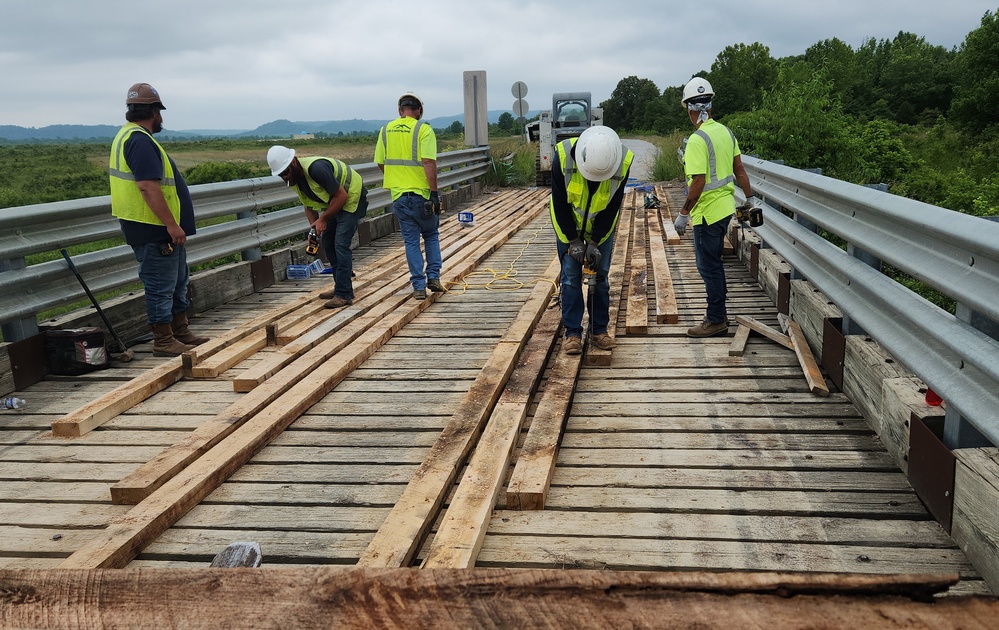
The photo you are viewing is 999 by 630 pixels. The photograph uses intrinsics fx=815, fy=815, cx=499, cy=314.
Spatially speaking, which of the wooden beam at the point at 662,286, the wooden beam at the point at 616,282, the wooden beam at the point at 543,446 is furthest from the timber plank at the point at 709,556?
the wooden beam at the point at 662,286

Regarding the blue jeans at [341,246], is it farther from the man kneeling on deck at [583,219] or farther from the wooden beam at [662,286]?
the wooden beam at [662,286]

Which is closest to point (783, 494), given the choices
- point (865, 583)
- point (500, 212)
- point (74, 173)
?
point (865, 583)

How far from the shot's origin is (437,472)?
3.90 m

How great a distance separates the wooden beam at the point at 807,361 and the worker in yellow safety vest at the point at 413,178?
371 cm

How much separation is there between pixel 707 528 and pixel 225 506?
2205mm

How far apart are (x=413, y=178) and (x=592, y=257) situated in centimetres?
300

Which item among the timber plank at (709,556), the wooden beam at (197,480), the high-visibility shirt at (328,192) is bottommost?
A: the timber plank at (709,556)

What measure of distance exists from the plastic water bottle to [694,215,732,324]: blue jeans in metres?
4.92

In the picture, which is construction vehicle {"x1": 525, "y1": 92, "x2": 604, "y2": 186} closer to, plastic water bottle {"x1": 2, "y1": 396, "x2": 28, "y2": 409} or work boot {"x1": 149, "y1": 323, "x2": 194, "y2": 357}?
work boot {"x1": 149, "y1": 323, "x2": 194, "y2": 357}

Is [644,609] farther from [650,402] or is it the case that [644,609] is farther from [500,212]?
[500,212]

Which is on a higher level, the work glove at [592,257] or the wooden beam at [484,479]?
the work glove at [592,257]

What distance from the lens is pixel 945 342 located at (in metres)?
3.22

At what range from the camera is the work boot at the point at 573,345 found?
5867 mm

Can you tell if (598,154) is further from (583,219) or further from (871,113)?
(871,113)
